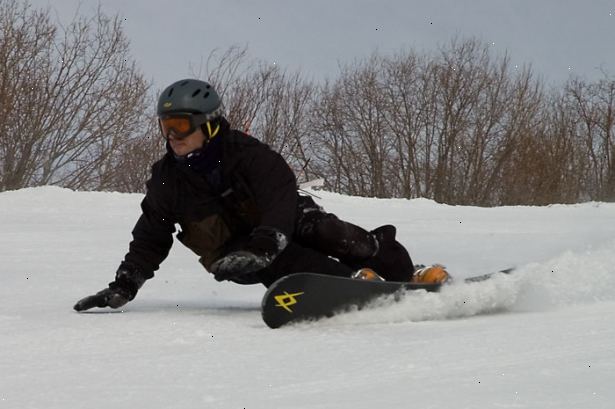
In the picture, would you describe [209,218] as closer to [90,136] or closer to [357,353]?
[357,353]

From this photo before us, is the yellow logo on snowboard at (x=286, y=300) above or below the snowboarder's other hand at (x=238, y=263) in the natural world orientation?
below

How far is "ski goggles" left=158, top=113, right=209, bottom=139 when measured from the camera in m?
3.25

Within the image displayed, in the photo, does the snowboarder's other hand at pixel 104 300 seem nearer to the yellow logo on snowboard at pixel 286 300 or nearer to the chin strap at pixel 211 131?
the chin strap at pixel 211 131

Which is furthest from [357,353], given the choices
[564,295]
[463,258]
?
[463,258]

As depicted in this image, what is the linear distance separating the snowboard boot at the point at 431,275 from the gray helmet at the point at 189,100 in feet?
3.88

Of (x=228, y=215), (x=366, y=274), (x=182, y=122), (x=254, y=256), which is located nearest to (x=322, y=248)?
(x=366, y=274)

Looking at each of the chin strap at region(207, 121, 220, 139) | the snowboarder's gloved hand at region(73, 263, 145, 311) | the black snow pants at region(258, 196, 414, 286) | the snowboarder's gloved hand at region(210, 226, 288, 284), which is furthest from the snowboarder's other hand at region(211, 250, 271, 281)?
the snowboarder's gloved hand at region(73, 263, 145, 311)

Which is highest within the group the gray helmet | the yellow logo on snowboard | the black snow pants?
the gray helmet

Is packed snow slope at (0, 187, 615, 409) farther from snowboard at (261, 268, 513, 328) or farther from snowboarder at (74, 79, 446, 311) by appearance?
snowboarder at (74, 79, 446, 311)

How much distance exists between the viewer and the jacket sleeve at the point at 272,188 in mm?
3090

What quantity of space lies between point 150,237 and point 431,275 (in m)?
1.32

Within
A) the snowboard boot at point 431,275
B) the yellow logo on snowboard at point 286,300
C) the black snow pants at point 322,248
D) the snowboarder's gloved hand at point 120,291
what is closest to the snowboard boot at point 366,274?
the black snow pants at point 322,248

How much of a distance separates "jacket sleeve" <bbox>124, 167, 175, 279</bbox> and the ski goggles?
349mm

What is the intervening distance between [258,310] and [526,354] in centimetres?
183
